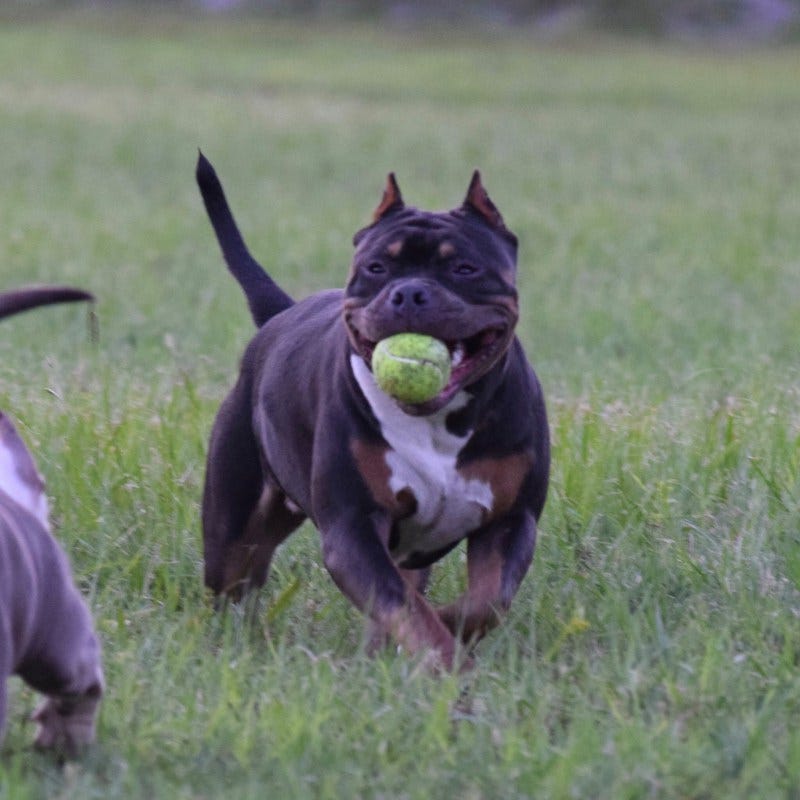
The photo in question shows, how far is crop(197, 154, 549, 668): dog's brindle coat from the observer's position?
12.8 feet

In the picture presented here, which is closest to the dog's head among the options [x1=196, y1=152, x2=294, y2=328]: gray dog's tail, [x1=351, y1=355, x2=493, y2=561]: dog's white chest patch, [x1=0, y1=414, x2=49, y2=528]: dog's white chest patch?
[x1=351, y1=355, x2=493, y2=561]: dog's white chest patch

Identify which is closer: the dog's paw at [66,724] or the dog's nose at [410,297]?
the dog's paw at [66,724]

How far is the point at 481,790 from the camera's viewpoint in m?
3.13

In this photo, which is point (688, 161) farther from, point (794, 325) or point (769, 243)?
point (794, 325)

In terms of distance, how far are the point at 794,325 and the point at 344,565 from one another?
513cm

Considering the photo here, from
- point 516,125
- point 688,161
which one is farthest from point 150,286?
point 516,125

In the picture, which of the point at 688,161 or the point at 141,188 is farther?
the point at 688,161

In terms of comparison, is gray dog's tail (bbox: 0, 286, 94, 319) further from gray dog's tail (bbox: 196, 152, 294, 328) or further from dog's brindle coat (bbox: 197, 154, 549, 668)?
gray dog's tail (bbox: 196, 152, 294, 328)

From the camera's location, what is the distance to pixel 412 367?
3768 mm

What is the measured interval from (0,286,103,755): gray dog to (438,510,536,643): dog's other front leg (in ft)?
3.38

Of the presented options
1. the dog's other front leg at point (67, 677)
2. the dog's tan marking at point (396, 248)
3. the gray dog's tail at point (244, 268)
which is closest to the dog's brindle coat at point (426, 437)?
the dog's tan marking at point (396, 248)

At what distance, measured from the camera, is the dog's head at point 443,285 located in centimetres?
388

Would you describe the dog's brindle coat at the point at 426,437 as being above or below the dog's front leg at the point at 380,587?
above

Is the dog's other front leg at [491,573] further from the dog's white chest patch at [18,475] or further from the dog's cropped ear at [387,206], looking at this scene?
the dog's white chest patch at [18,475]
